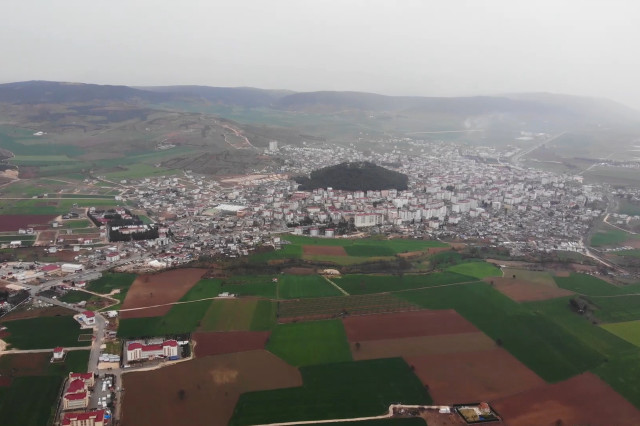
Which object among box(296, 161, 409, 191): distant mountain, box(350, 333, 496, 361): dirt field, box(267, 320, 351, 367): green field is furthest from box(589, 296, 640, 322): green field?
box(296, 161, 409, 191): distant mountain

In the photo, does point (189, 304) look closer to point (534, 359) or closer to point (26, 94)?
point (534, 359)

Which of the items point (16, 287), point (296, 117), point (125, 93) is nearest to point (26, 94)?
point (125, 93)

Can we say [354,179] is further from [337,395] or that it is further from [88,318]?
[337,395]

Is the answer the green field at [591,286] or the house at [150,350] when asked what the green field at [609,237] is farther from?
the house at [150,350]

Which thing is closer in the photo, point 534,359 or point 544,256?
point 534,359

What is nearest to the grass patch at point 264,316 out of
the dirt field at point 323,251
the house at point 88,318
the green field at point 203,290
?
the green field at point 203,290

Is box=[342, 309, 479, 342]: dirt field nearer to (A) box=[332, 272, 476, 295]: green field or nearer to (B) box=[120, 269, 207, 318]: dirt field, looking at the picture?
(A) box=[332, 272, 476, 295]: green field

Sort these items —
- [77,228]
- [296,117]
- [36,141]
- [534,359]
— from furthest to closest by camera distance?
1. [296,117]
2. [36,141]
3. [77,228]
4. [534,359]
